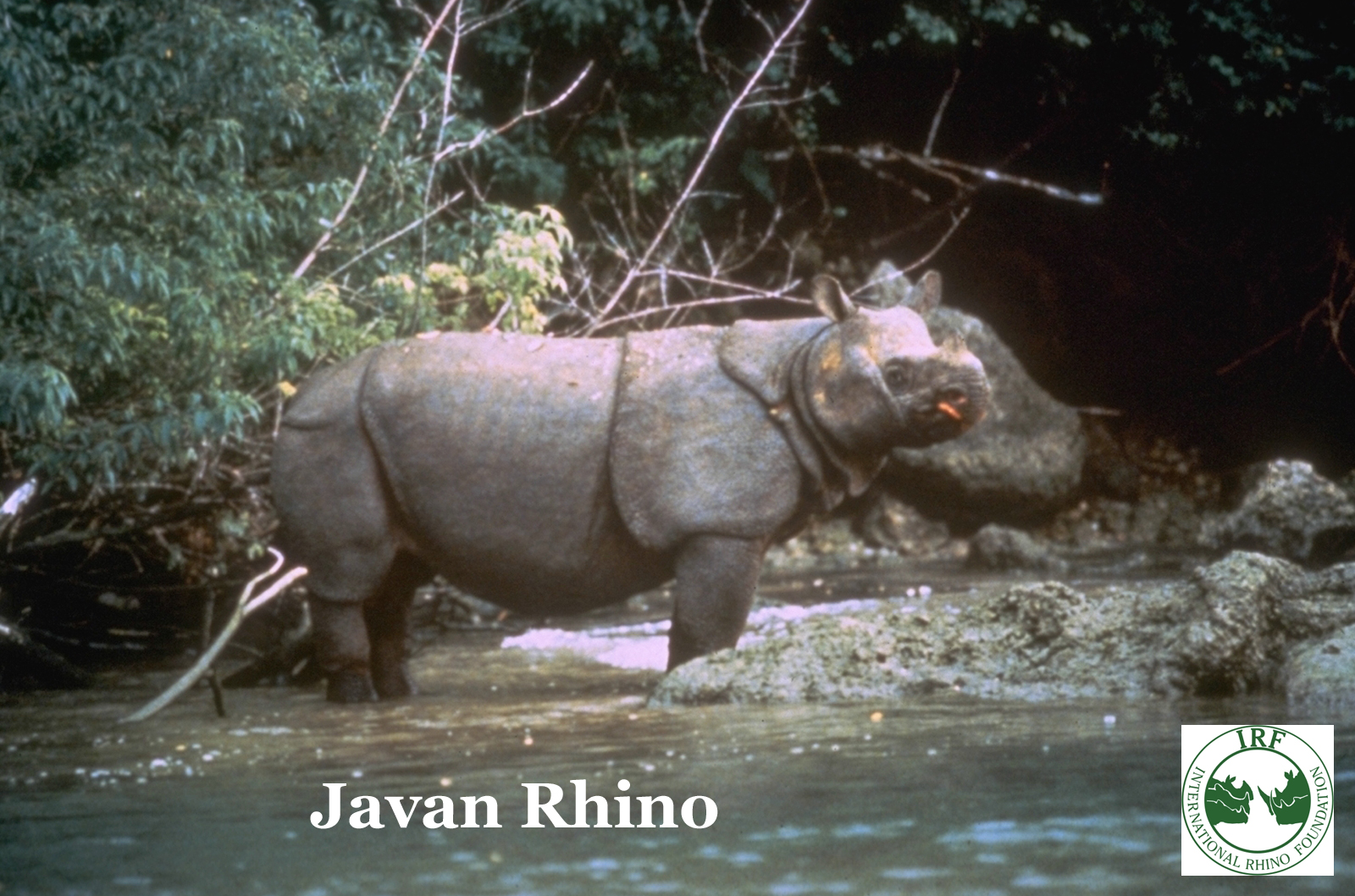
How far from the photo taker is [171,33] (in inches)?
351

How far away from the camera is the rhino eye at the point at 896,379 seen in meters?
7.38

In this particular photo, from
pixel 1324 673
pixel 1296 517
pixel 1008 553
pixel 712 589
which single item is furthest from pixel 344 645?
pixel 1296 517

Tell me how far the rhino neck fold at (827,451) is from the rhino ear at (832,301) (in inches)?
6.4

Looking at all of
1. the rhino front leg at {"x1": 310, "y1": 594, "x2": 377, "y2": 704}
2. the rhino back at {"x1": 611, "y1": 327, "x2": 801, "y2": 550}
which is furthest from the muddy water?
the rhino back at {"x1": 611, "y1": 327, "x2": 801, "y2": 550}

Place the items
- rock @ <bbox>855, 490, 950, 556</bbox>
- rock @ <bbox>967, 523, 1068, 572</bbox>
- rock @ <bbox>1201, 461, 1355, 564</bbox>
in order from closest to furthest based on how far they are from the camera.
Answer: rock @ <bbox>1201, 461, 1355, 564</bbox> → rock @ <bbox>967, 523, 1068, 572</bbox> → rock @ <bbox>855, 490, 950, 556</bbox>

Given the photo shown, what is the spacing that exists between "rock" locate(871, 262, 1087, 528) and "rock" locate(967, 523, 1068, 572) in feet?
7.96

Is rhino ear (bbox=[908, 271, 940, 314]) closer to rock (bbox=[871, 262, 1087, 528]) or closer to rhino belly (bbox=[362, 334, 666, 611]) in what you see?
rhino belly (bbox=[362, 334, 666, 611])

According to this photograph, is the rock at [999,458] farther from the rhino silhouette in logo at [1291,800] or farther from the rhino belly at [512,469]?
the rhino silhouette in logo at [1291,800]

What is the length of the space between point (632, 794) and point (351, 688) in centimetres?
321

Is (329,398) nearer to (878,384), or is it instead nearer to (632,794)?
(878,384)

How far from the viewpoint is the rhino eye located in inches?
290

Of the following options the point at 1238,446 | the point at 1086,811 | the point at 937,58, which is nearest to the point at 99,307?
the point at 1086,811

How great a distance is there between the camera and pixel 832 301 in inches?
294

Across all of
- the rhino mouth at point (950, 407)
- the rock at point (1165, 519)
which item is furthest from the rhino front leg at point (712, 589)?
the rock at point (1165, 519)
